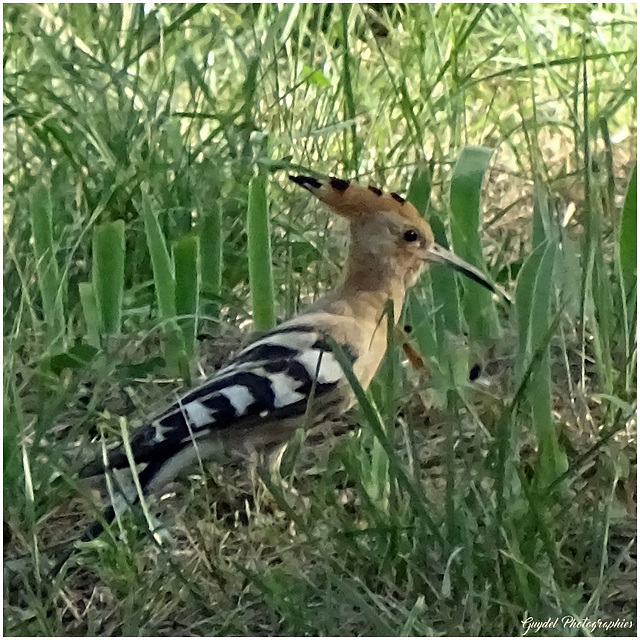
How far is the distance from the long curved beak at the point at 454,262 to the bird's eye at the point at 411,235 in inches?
0.9

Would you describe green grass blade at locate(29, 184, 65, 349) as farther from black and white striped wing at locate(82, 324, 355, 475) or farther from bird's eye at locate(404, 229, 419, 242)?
bird's eye at locate(404, 229, 419, 242)

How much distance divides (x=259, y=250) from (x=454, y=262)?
0.23m

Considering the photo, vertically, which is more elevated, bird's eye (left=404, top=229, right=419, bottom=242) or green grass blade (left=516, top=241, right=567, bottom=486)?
bird's eye (left=404, top=229, right=419, bottom=242)

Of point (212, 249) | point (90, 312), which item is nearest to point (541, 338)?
point (212, 249)

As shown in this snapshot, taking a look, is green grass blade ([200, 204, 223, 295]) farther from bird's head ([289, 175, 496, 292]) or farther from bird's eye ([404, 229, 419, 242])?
bird's eye ([404, 229, 419, 242])

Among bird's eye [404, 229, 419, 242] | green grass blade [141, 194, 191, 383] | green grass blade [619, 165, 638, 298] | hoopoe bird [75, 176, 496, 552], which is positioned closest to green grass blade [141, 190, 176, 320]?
green grass blade [141, 194, 191, 383]

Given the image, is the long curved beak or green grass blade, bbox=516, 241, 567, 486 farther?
the long curved beak

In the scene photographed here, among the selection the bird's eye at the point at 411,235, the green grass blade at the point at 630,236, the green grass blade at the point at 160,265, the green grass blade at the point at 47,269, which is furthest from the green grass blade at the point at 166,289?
the green grass blade at the point at 630,236

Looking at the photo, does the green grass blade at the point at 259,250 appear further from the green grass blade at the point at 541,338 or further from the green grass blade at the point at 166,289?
the green grass blade at the point at 541,338

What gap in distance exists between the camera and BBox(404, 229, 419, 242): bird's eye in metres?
1.23

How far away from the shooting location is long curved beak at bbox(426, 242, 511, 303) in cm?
120

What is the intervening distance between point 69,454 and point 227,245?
305mm

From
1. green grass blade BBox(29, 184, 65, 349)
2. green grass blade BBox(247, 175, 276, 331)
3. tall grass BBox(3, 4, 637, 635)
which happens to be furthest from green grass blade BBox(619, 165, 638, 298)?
green grass blade BBox(29, 184, 65, 349)

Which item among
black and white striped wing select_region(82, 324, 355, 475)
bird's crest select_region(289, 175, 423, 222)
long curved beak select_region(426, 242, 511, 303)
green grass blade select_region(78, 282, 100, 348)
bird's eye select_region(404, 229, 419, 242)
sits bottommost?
black and white striped wing select_region(82, 324, 355, 475)
